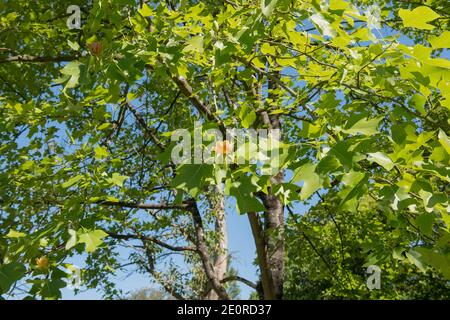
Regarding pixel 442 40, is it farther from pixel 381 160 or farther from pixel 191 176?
pixel 191 176

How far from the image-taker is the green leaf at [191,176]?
1.59 meters

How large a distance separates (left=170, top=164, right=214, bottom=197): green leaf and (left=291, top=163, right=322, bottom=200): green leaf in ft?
1.12

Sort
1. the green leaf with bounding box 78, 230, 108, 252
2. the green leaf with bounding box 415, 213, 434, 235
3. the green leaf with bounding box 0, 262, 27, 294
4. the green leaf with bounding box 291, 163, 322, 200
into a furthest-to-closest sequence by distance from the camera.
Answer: the green leaf with bounding box 78, 230, 108, 252, the green leaf with bounding box 415, 213, 434, 235, the green leaf with bounding box 0, 262, 27, 294, the green leaf with bounding box 291, 163, 322, 200

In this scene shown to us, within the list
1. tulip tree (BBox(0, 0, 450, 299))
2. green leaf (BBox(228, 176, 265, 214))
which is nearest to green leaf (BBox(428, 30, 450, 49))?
tulip tree (BBox(0, 0, 450, 299))

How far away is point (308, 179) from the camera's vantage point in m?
1.57

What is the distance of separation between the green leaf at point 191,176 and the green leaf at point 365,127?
22.9 inches

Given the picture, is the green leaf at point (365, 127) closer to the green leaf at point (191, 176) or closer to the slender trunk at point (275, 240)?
the green leaf at point (191, 176)

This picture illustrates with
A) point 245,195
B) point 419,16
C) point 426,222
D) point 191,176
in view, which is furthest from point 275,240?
point 419,16

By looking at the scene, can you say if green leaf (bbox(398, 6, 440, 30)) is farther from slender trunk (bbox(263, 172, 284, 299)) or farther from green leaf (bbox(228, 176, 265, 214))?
slender trunk (bbox(263, 172, 284, 299))

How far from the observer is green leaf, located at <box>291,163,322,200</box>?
5.06 feet
